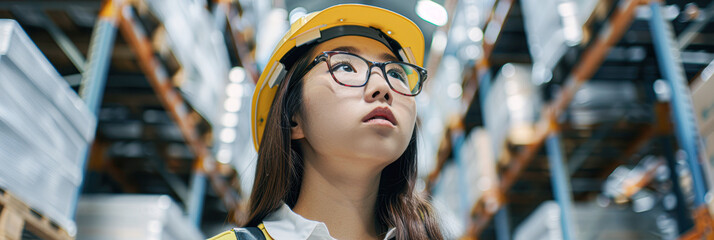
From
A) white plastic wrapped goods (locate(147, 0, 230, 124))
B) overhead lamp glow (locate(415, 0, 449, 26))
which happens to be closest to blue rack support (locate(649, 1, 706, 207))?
white plastic wrapped goods (locate(147, 0, 230, 124))

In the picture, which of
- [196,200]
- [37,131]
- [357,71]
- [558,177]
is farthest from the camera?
[196,200]

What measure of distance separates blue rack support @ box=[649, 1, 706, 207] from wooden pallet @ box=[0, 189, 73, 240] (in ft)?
13.8

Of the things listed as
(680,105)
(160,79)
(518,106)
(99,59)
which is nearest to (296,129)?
(99,59)

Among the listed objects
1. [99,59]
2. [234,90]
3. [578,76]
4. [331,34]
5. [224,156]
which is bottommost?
[331,34]

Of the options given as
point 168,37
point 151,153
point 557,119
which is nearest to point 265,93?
point 168,37

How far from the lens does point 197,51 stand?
22.8 ft

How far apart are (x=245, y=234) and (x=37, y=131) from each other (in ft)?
9.17

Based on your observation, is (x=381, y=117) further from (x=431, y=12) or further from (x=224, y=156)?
(x=431, y=12)

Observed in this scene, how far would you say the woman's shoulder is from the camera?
1.29 m

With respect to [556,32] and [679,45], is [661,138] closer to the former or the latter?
[679,45]

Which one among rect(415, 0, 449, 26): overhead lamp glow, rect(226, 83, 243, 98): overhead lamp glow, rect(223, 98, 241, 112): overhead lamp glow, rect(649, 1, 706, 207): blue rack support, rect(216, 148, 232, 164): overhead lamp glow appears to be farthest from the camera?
rect(415, 0, 449, 26): overhead lamp glow

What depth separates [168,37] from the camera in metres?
6.07

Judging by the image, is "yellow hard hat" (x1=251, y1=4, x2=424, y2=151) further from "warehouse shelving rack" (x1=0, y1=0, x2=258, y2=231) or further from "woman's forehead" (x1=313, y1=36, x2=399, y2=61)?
"warehouse shelving rack" (x1=0, y1=0, x2=258, y2=231)

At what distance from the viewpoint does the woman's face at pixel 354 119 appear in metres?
1.43
